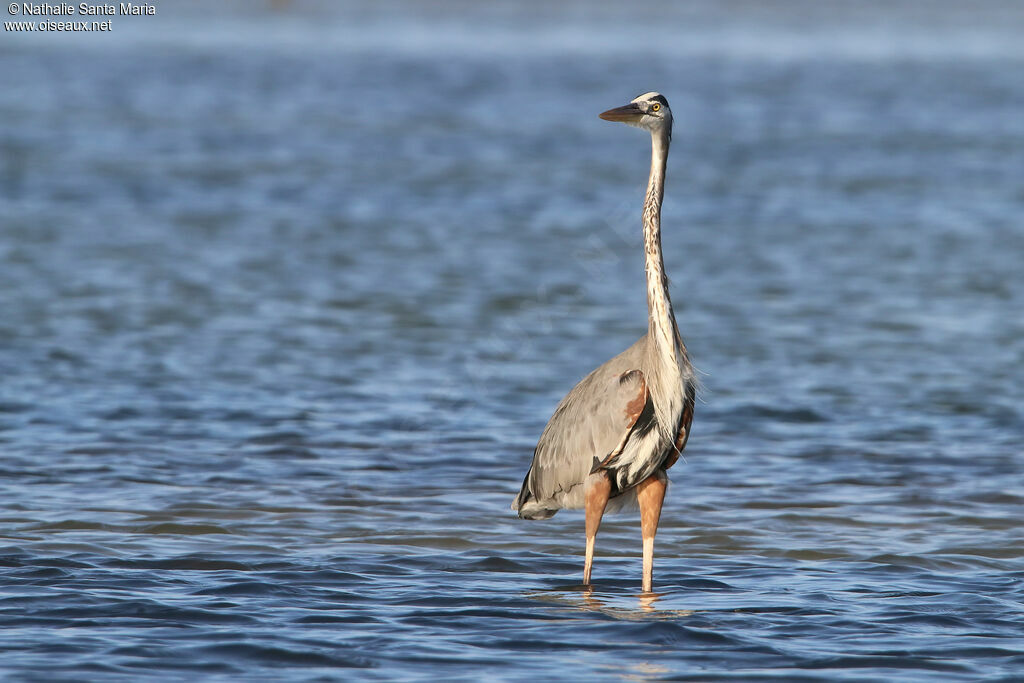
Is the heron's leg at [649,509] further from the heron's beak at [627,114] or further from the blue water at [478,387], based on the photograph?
the heron's beak at [627,114]

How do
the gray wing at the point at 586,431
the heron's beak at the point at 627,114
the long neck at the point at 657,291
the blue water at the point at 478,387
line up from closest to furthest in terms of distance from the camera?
the blue water at the point at 478,387 < the long neck at the point at 657,291 < the gray wing at the point at 586,431 < the heron's beak at the point at 627,114

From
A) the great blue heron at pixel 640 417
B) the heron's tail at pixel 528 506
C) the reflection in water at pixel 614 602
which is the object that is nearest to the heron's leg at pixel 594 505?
the great blue heron at pixel 640 417

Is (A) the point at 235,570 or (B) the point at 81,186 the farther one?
(B) the point at 81,186

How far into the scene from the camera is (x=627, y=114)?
809cm

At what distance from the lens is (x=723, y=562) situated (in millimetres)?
8711

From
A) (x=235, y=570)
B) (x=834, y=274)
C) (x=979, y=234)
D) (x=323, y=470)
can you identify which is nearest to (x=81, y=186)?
(x=834, y=274)

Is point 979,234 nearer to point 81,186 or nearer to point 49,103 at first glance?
point 81,186

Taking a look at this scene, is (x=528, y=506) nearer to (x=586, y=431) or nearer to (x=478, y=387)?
(x=586, y=431)

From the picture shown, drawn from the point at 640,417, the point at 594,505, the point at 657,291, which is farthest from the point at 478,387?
the point at 657,291

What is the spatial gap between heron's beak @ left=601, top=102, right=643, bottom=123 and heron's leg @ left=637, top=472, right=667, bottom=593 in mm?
1844

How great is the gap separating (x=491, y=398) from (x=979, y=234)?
1058cm

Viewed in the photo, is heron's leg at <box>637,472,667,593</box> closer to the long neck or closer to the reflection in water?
the reflection in water

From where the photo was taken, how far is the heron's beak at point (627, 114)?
8.06 meters

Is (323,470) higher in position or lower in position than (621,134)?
lower
